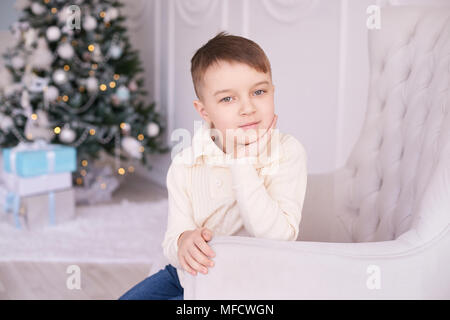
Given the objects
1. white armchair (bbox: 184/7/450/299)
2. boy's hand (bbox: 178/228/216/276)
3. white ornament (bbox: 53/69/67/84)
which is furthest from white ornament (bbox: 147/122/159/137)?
boy's hand (bbox: 178/228/216/276)

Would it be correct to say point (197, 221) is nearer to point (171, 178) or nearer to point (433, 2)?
point (171, 178)

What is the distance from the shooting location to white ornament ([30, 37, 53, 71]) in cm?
312

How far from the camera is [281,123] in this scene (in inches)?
105

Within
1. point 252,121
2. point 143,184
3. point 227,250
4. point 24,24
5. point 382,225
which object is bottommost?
point 143,184

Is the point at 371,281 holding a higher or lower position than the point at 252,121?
lower

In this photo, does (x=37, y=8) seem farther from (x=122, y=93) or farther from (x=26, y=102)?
(x=122, y=93)

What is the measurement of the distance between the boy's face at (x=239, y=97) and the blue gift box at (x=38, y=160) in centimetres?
205

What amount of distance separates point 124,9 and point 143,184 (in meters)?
1.84

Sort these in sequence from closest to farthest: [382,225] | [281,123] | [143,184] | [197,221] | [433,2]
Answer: [197,221] < [382,225] < [433,2] < [281,123] < [143,184]

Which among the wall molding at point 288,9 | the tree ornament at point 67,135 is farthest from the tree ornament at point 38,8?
the wall molding at point 288,9

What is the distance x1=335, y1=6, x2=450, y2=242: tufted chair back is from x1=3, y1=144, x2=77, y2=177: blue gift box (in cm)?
196

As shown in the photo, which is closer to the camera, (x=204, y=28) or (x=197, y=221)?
(x=197, y=221)

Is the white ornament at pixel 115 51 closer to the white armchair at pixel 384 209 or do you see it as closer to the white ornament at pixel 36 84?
the white ornament at pixel 36 84
